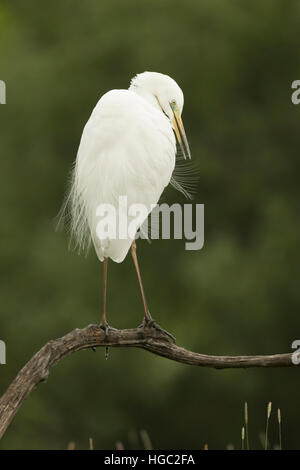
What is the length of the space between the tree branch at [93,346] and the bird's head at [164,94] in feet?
2.58

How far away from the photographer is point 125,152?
11.7 ft

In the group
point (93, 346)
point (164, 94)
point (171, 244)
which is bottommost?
point (93, 346)

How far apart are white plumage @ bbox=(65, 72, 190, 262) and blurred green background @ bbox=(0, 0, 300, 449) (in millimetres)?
5124

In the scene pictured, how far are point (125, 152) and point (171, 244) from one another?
229 inches

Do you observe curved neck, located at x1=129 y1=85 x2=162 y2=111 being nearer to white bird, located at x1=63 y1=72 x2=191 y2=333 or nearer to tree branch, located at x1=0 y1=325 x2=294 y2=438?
white bird, located at x1=63 y1=72 x2=191 y2=333

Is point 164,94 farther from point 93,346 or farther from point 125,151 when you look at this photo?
point 93,346

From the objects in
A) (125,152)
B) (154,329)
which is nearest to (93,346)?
(154,329)

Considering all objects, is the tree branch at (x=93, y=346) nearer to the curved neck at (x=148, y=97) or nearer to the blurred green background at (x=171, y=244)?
the curved neck at (x=148, y=97)

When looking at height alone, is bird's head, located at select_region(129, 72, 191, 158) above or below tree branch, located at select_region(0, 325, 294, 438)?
above

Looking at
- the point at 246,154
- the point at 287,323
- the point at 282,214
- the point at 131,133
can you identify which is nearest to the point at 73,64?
the point at 246,154

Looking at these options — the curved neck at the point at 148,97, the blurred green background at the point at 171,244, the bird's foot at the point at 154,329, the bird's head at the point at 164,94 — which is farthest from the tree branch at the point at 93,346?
the blurred green background at the point at 171,244

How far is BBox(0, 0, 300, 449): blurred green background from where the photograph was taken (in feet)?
29.8

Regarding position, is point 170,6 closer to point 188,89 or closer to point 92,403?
point 188,89

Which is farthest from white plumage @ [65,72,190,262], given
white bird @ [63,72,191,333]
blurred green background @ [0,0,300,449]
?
blurred green background @ [0,0,300,449]
